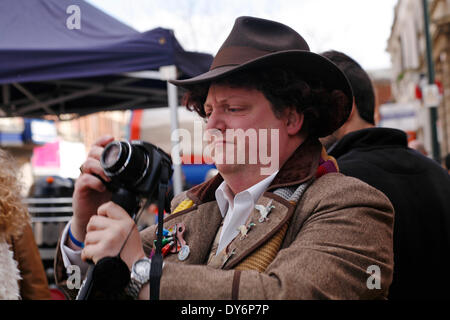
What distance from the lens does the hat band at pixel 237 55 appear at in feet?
4.58

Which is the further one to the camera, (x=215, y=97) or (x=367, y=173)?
(x=367, y=173)

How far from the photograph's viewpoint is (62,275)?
1404mm

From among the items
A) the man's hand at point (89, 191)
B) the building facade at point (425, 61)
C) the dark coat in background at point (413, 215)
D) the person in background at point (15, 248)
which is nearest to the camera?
the man's hand at point (89, 191)

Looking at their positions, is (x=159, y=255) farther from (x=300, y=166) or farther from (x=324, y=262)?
(x=300, y=166)

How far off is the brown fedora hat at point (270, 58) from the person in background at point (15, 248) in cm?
114

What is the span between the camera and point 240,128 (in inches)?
53.2

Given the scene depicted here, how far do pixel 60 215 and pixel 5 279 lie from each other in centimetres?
305

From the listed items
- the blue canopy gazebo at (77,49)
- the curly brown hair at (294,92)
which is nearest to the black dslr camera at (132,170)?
the curly brown hair at (294,92)

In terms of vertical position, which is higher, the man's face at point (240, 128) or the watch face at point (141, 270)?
the man's face at point (240, 128)

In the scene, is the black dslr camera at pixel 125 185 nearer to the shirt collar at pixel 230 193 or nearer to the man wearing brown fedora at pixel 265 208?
the man wearing brown fedora at pixel 265 208

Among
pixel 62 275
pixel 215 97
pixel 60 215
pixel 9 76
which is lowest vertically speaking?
pixel 60 215

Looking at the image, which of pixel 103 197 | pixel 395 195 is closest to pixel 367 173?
pixel 395 195

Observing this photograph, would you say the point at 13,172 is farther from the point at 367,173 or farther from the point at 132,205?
the point at 367,173

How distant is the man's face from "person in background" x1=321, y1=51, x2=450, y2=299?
651 mm
